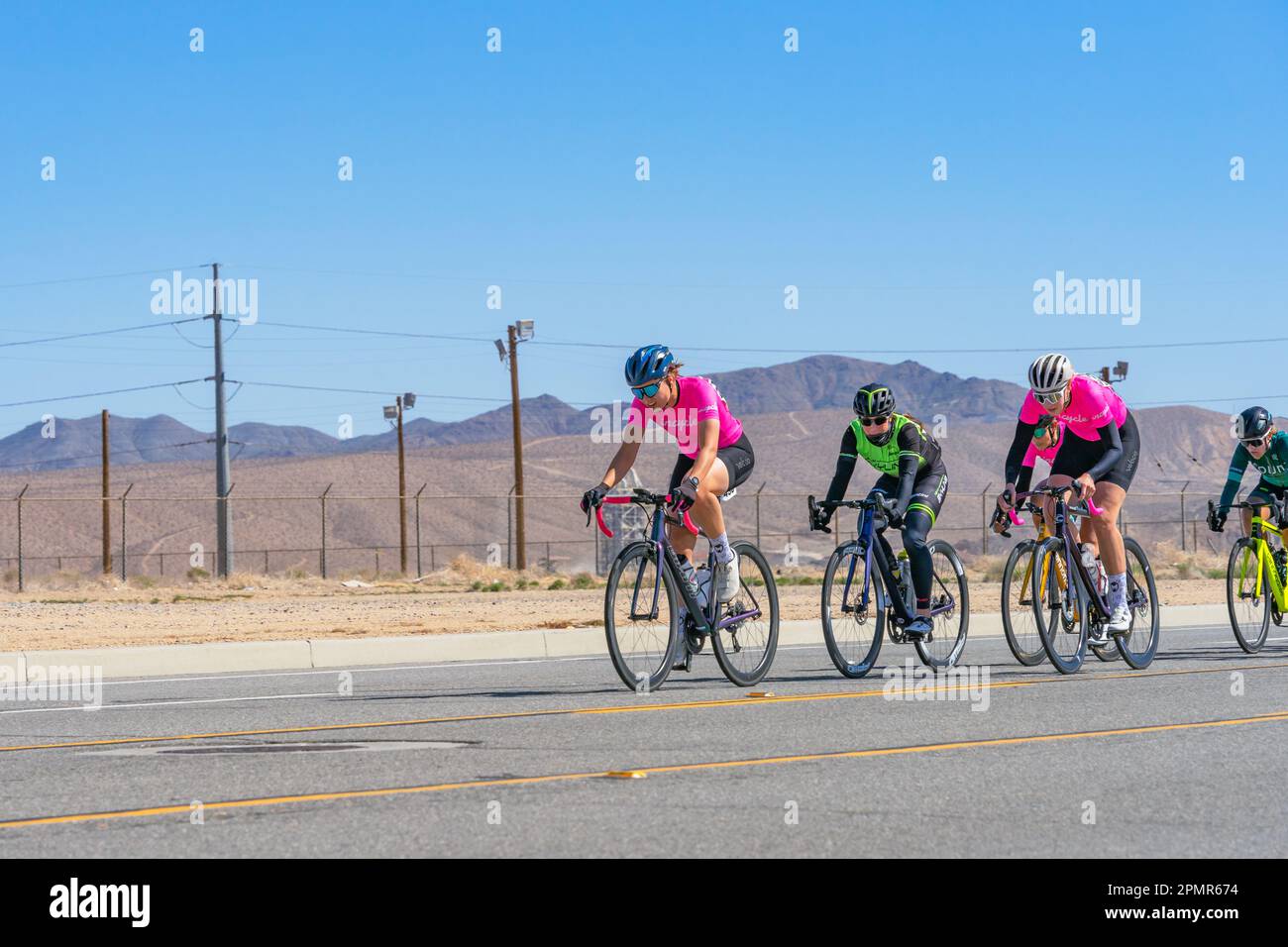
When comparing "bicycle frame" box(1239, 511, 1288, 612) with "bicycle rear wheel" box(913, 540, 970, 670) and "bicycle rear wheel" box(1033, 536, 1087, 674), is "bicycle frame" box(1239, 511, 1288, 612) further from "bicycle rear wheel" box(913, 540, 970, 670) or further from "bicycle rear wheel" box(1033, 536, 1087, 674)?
"bicycle rear wheel" box(913, 540, 970, 670)

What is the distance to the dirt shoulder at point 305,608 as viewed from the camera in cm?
2109

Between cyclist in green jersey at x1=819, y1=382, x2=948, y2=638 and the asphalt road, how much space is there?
82cm

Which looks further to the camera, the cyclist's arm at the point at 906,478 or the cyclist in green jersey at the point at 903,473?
the cyclist's arm at the point at 906,478

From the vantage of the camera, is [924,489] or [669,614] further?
[924,489]

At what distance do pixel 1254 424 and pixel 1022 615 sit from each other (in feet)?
10.9

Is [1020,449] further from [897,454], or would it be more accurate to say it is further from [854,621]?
[854,621]

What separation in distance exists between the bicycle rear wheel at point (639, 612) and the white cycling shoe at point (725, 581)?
412 mm

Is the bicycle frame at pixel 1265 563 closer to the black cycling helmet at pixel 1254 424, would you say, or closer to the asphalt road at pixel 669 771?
the black cycling helmet at pixel 1254 424

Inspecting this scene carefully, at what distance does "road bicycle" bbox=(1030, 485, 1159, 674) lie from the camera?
1170cm

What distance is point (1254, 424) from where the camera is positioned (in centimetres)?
1427

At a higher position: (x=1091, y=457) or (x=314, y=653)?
(x=1091, y=457)

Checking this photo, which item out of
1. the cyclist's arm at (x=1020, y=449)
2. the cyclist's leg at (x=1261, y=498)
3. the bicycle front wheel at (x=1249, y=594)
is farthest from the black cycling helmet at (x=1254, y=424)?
the cyclist's arm at (x=1020, y=449)

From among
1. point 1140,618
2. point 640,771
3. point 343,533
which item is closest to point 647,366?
point 640,771

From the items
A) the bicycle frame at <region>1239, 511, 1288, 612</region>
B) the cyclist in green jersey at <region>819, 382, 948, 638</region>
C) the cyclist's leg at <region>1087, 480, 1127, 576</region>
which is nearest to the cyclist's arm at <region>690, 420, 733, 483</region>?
the cyclist in green jersey at <region>819, 382, 948, 638</region>
